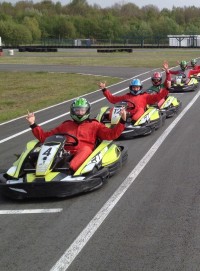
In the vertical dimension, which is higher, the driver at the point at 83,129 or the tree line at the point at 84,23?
the tree line at the point at 84,23

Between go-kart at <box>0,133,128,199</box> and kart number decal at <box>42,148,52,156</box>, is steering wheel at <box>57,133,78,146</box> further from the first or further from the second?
kart number decal at <box>42,148,52,156</box>

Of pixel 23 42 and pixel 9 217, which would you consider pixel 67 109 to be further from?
pixel 23 42

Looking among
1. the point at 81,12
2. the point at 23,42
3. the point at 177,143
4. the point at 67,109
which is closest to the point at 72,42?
the point at 23,42

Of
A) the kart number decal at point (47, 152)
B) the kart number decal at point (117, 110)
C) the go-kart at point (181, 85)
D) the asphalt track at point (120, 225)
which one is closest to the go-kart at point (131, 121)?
the kart number decal at point (117, 110)

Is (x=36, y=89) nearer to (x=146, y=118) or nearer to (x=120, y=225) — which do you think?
(x=146, y=118)

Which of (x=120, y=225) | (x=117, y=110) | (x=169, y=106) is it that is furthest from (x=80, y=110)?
(x=169, y=106)

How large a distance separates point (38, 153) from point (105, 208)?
4.85 ft

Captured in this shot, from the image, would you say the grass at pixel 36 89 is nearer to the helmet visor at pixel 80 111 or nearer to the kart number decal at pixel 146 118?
the kart number decal at pixel 146 118

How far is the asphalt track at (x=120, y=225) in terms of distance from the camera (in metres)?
4.36

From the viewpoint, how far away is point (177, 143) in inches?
372

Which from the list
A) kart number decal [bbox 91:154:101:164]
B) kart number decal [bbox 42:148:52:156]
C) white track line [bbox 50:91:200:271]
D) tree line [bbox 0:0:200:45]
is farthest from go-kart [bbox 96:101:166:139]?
tree line [bbox 0:0:200:45]

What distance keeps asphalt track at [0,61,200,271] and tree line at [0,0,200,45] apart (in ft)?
279

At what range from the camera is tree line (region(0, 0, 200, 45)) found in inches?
3706

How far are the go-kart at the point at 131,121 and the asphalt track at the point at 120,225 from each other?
1793 mm
